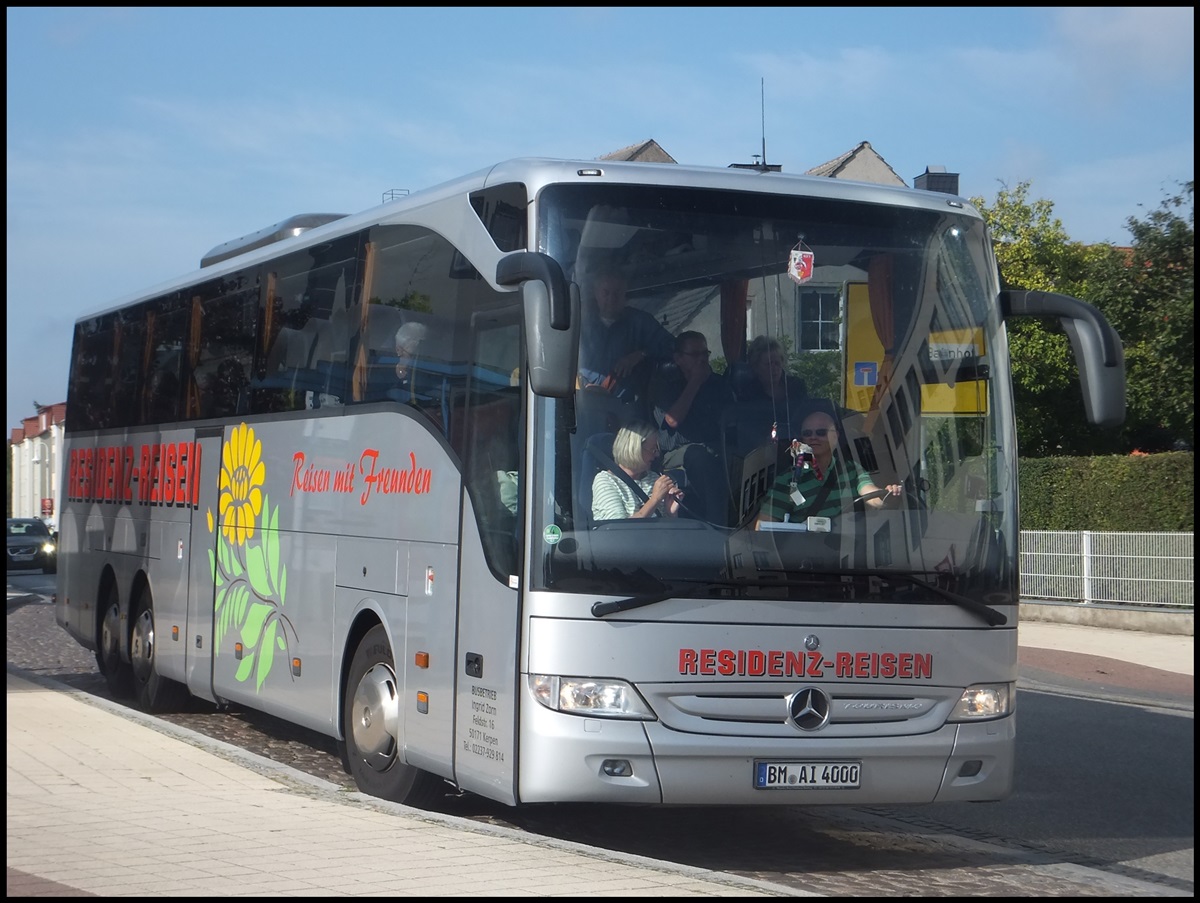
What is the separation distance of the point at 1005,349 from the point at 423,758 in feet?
12.7

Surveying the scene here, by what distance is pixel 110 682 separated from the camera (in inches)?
623

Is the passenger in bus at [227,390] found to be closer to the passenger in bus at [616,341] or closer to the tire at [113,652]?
the tire at [113,652]

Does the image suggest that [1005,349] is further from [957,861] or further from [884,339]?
[957,861]

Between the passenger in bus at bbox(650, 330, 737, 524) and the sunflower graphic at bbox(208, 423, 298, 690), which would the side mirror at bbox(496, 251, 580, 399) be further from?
the sunflower graphic at bbox(208, 423, 298, 690)

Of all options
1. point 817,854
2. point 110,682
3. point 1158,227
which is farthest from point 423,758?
point 1158,227

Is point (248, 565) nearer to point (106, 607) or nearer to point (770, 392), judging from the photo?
point (106, 607)

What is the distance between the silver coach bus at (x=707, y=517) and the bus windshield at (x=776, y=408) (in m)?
0.02

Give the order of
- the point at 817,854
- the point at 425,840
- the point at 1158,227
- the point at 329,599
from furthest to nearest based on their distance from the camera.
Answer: the point at 1158,227 → the point at 329,599 → the point at 817,854 → the point at 425,840

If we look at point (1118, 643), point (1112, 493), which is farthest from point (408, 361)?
point (1112, 493)

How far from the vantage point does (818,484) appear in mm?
7840

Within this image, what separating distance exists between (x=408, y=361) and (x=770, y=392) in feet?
8.42

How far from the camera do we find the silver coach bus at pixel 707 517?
7.64 metres

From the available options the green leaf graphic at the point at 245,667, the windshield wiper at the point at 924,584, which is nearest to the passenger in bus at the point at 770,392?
the windshield wiper at the point at 924,584

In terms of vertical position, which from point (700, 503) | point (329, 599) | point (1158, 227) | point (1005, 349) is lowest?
point (329, 599)
